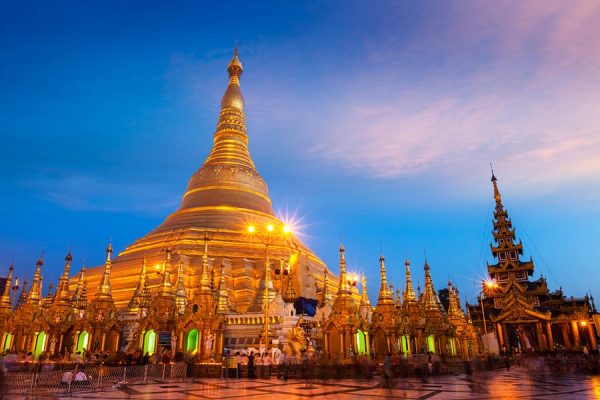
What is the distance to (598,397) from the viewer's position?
29.9 ft

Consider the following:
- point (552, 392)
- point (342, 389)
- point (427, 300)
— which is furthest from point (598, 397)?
point (427, 300)

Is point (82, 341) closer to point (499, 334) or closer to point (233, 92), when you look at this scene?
point (499, 334)

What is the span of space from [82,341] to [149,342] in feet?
14.0

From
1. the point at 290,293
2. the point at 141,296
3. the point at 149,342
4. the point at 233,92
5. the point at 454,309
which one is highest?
the point at 233,92

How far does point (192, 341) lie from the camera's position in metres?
20.7

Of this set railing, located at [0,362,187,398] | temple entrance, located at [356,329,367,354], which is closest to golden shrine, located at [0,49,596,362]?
temple entrance, located at [356,329,367,354]

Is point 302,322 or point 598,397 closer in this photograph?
point 598,397

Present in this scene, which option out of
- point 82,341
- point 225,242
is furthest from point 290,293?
point 82,341

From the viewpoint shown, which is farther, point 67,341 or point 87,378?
point 67,341

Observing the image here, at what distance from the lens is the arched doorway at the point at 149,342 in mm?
20828

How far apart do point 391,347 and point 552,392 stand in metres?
9.14

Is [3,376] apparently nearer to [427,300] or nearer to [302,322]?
[302,322]

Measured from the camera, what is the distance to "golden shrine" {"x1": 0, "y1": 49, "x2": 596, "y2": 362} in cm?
2027

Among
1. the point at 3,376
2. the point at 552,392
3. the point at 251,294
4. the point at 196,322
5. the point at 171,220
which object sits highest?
the point at 171,220
